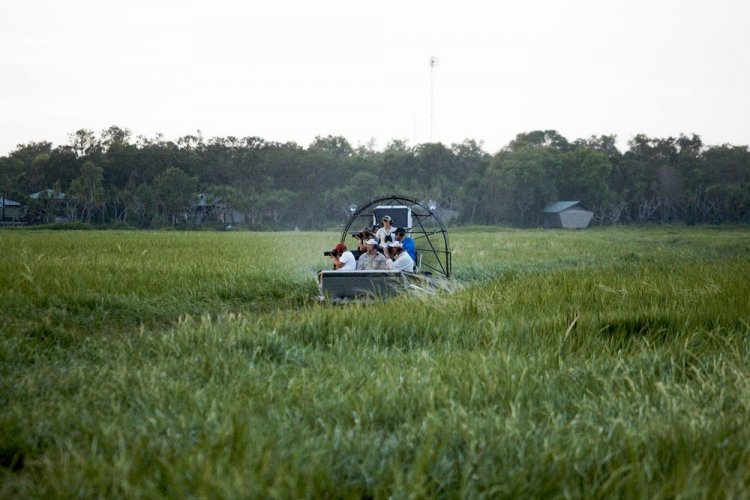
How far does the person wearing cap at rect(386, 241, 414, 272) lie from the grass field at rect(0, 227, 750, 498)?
10.1 ft

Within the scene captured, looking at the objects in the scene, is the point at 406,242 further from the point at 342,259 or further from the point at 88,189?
the point at 88,189

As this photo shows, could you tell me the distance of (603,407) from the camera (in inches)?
154

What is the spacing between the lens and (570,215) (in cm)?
7756

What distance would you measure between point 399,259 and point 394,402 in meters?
7.12

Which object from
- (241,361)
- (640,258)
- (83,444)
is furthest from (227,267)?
(640,258)

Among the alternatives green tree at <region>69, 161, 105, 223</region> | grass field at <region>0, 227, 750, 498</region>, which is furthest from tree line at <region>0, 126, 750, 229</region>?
grass field at <region>0, 227, 750, 498</region>

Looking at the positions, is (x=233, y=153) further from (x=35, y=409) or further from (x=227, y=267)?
(x=35, y=409)

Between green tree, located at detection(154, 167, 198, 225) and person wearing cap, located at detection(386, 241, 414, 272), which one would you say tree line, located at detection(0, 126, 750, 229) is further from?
person wearing cap, located at detection(386, 241, 414, 272)

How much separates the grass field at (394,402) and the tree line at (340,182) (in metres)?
60.3

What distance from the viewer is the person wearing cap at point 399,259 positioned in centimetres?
1084

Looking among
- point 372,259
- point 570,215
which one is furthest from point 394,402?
point 570,215

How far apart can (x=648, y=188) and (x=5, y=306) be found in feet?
277

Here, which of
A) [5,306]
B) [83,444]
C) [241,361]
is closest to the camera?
[83,444]

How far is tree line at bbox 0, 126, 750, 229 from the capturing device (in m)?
64.9
